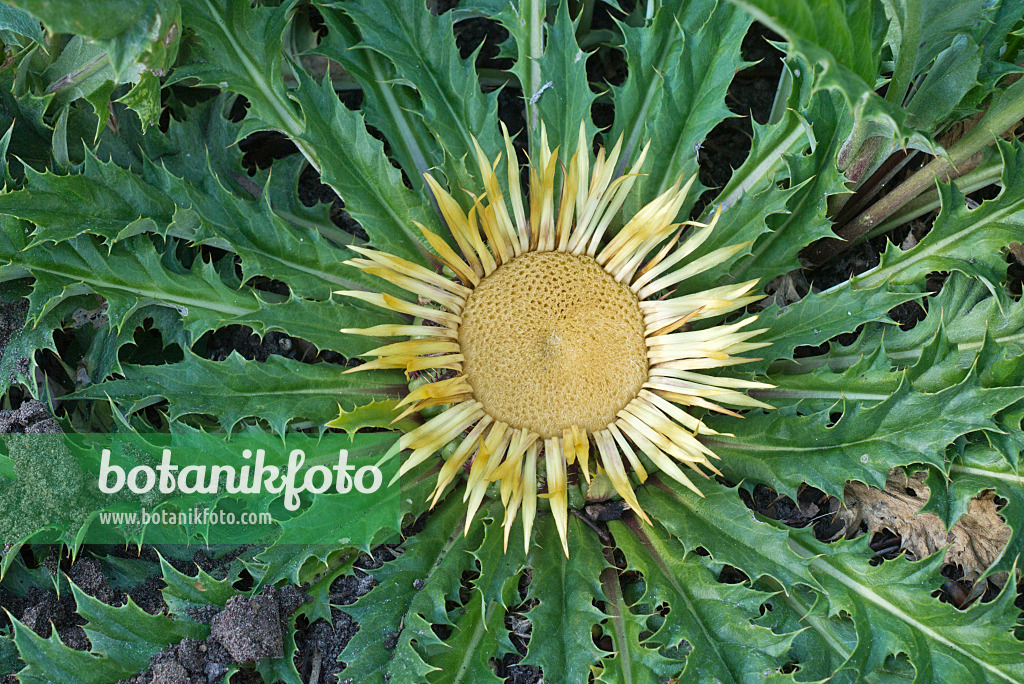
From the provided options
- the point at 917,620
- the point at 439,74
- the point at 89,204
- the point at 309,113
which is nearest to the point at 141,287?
the point at 89,204

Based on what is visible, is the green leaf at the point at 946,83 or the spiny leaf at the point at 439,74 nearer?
the green leaf at the point at 946,83

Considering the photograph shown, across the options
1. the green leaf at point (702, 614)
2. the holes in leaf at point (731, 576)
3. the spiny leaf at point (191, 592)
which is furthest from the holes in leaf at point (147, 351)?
the holes in leaf at point (731, 576)

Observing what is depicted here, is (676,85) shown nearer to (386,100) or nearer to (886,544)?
(386,100)

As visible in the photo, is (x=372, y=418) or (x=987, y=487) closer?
(x=372, y=418)

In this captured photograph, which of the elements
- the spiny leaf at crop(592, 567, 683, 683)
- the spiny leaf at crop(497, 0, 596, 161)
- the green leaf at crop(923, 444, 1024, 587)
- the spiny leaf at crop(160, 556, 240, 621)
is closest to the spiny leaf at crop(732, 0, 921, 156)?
the spiny leaf at crop(497, 0, 596, 161)

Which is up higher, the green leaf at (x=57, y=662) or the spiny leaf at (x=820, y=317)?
the spiny leaf at (x=820, y=317)

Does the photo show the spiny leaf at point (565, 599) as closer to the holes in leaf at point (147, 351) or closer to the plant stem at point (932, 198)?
the holes in leaf at point (147, 351)

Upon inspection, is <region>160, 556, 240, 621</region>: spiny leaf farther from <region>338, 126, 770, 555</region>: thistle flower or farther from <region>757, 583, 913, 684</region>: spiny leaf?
<region>757, 583, 913, 684</region>: spiny leaf
